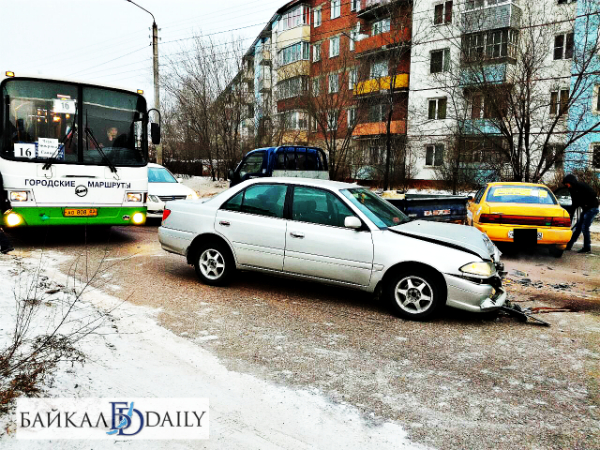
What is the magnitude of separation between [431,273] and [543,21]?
652 inches

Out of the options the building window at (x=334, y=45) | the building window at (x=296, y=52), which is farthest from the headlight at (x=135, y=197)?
the building window at (x=334, y=45)

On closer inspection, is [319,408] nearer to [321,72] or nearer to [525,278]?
[525,278]

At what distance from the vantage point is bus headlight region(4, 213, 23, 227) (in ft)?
26.9

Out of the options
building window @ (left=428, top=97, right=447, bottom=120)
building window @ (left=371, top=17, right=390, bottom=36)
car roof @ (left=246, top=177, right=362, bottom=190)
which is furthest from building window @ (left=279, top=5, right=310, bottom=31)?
car roof @ (left=246, top=177, right=362, bottom=190)

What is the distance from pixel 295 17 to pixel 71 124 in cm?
3837

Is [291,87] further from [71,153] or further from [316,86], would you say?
[71,153]

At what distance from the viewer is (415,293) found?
17.7ft

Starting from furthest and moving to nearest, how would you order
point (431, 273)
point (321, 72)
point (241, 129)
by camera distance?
point (241, 129), point (321, 72), point (431, 273)

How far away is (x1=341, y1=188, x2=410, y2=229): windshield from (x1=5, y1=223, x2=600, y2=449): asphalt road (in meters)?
1.07

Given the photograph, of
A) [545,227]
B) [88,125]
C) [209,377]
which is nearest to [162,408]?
[209,377]

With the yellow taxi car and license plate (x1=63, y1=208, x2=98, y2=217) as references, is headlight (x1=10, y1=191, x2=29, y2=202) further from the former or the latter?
the yellow taxi car

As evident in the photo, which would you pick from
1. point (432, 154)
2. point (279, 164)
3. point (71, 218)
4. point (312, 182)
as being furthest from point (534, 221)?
point (432, 154)

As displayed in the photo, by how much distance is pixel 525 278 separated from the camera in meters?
7.85

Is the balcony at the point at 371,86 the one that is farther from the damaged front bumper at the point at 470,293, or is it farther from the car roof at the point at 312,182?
the damaged front bumper at the point at 470,293
